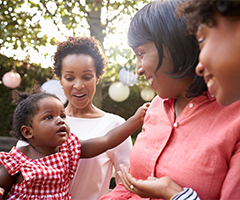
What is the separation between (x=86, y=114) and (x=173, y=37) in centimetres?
146

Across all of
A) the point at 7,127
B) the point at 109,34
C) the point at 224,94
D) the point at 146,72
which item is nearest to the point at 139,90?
the point at 109,34

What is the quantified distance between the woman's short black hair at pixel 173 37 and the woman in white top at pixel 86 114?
103cm

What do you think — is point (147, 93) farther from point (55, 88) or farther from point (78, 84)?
point (78, 84)

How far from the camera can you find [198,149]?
1.22 meters

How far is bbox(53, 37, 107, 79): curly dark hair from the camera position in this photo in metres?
2.36

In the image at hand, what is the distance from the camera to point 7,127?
8.92 meters

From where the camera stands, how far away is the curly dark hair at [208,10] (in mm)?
738

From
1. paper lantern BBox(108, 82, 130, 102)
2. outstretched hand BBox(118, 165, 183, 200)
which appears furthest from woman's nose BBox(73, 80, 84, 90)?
paper lantern BBox(108, 82, 130, 102)

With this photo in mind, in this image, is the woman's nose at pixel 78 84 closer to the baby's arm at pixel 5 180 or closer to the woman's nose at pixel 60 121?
the woman's nose at pixel 60 121

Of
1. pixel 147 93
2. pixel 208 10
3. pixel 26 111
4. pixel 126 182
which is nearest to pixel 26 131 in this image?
pixel 26 111

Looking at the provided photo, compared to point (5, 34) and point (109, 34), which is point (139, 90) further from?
point (5, 34)

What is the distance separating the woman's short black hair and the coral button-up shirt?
0.51 feet

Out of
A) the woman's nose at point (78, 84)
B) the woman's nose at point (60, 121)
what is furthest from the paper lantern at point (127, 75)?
the woman's nose at point (60, 121)

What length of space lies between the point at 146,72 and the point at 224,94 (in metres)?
0.60
